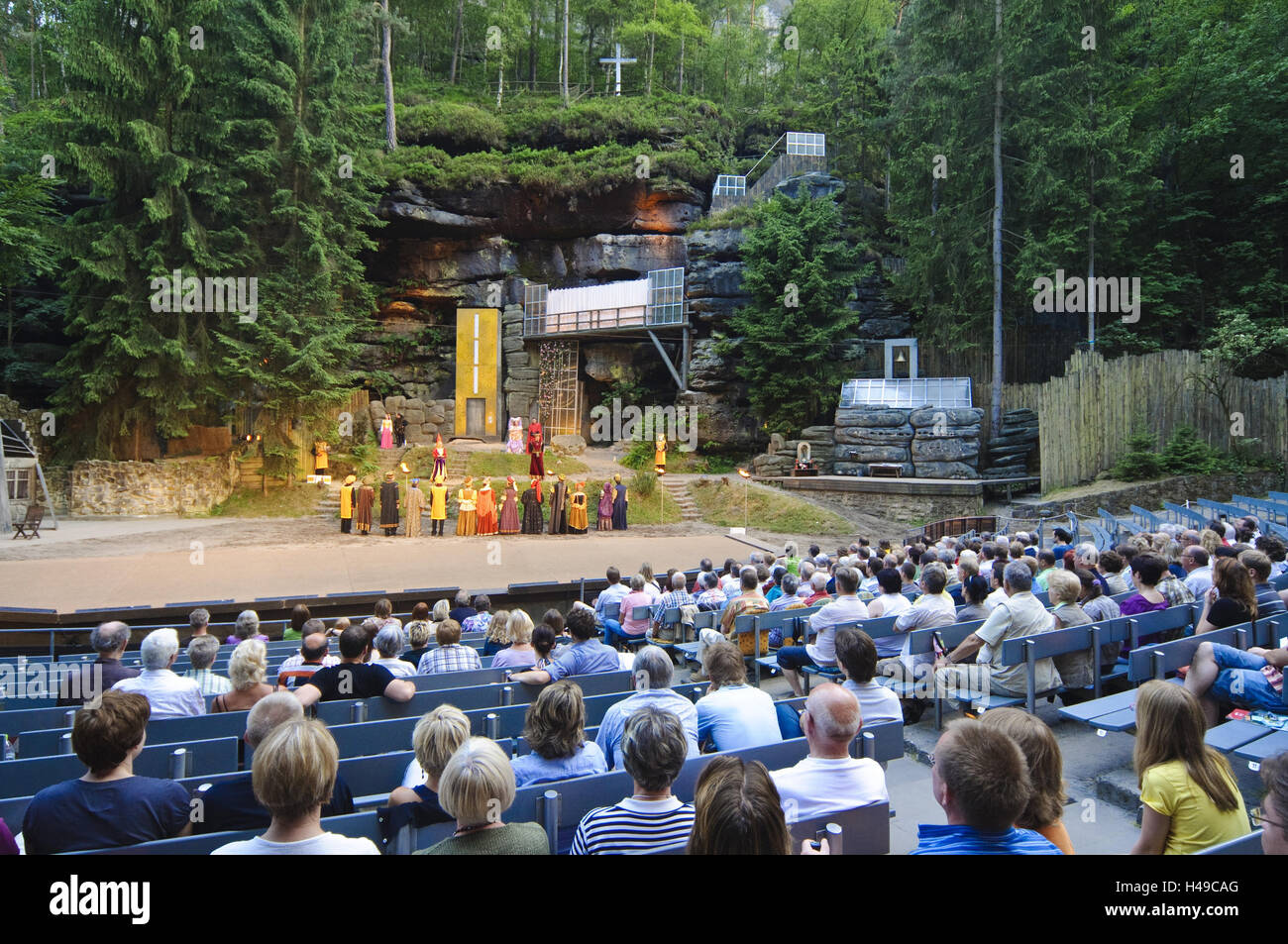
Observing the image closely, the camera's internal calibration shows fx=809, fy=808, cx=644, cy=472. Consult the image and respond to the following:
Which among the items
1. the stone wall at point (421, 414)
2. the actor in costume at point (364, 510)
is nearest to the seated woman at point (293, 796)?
the actor in costume at point (364, 510)

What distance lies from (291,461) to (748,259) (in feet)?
50.4

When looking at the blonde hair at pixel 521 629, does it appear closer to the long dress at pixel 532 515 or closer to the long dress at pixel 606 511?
the long dress at pixel 532 515

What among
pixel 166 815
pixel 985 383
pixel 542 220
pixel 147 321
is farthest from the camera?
pixel 542 220

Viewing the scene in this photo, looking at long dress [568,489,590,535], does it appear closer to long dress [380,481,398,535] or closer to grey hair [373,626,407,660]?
long dress [380,481,398,535]

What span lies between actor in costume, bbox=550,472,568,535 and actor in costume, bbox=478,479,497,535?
1.37m

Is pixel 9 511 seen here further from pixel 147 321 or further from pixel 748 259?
pixel 748 259

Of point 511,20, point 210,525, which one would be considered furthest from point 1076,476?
point 511,20

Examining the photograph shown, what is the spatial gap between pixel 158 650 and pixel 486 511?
14.2 m

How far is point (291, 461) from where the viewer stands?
23.2 metres

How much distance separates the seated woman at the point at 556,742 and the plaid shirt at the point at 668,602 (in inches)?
187

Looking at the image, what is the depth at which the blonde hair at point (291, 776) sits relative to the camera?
2.35m

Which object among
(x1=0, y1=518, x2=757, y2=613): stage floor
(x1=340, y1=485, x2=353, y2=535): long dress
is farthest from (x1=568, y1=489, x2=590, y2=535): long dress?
(x1=340, y1=485, x2=353, y2=535): long dress

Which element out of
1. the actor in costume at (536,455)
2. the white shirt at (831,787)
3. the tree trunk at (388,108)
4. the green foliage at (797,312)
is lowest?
the white shirt at (831,787)

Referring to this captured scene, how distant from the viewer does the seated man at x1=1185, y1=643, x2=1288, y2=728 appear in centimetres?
414
